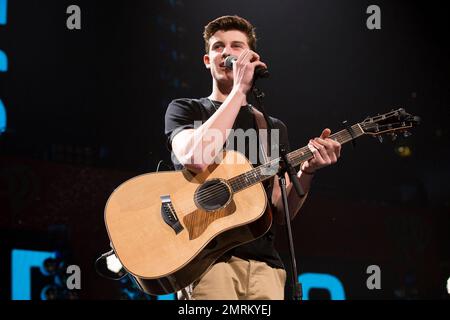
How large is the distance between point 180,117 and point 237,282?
81cm

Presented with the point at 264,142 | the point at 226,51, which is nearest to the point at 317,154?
the point at 264,142

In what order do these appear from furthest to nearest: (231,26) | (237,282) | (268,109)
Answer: (268,109), (231,26), (237,282)

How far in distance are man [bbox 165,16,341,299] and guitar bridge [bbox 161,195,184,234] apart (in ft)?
0.59

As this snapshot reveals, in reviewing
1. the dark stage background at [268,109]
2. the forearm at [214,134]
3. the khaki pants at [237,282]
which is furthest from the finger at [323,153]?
the dark stage background at [268,109]

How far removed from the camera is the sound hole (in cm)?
243

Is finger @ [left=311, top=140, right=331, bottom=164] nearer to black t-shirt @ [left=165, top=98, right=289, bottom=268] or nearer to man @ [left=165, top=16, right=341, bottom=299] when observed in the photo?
man @ [left=165, top=16, right=341, bottom=299]

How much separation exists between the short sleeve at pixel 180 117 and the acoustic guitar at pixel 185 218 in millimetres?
201

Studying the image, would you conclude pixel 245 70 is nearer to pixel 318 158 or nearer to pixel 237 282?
pixel 318 158

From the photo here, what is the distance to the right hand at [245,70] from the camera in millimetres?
2316

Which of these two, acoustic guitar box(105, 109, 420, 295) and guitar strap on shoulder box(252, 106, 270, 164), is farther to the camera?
guitar strap on shoulder box(252, 106, 270, 164)

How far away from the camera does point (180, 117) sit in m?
2.60

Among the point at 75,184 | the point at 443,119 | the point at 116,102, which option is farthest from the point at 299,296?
the point at 443,119

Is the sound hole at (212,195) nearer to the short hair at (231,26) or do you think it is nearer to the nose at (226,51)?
the nose at (226,51)

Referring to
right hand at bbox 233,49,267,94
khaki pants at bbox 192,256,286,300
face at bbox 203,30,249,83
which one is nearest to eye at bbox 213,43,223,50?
face at bbox 203,30,249,83
